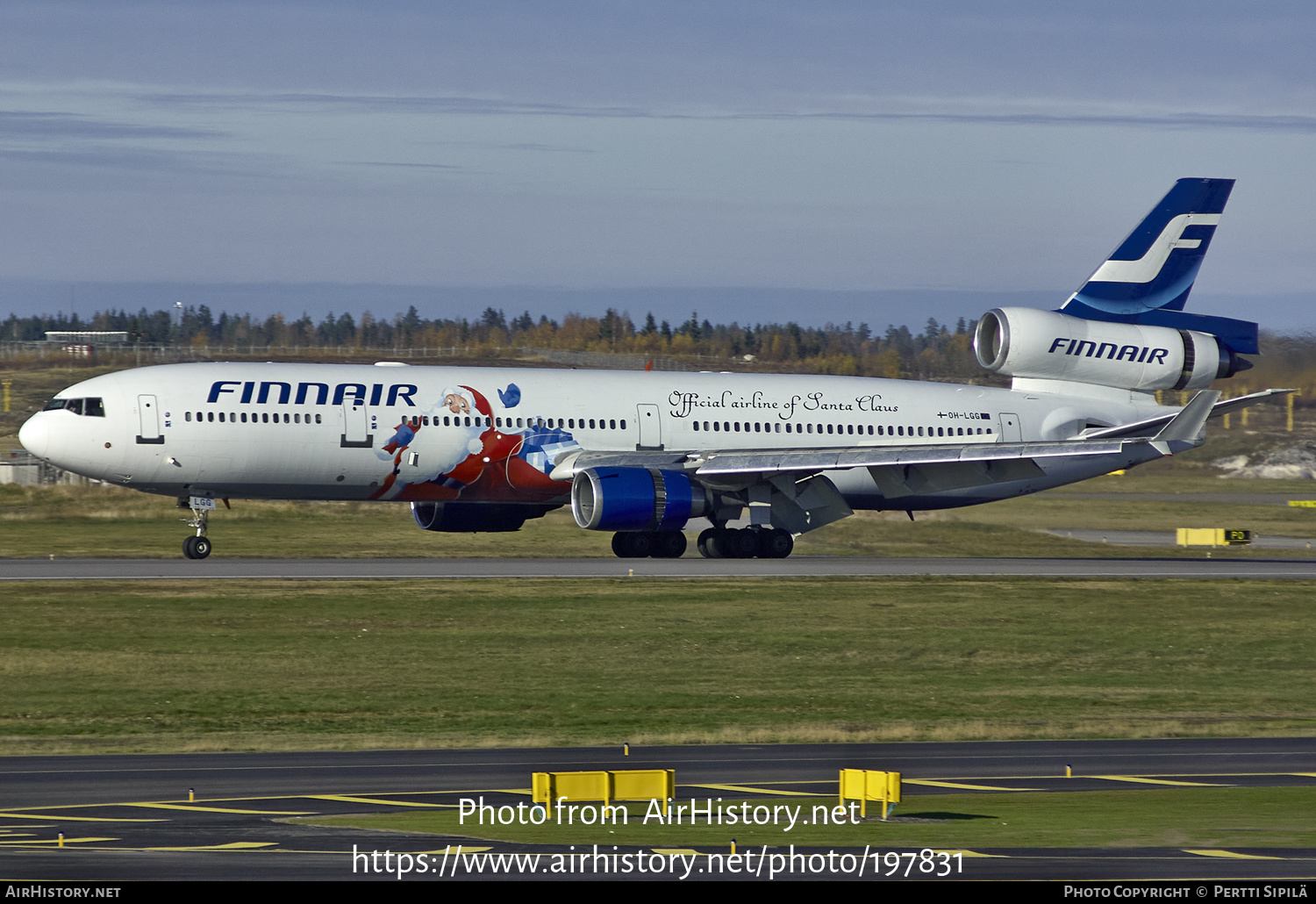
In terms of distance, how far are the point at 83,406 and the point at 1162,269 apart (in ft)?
109

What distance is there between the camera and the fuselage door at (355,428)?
45406mm

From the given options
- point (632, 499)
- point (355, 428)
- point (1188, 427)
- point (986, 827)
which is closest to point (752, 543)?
point (632, 499)

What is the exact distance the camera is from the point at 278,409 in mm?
45125

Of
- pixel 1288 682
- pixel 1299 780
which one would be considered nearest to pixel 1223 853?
pixel 1299 780

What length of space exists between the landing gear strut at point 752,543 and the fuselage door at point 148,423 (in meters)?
16.2

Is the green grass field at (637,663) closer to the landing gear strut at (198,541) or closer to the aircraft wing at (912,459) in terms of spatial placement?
the aircraft wing at (912,459)

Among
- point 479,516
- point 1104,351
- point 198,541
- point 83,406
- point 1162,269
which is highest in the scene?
point 1162,269

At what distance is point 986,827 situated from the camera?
55.6 feet

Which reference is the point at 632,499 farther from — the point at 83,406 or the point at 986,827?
the point at 986,827

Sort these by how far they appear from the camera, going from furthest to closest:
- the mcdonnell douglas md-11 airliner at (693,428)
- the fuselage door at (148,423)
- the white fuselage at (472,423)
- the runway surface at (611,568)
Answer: the mcdonnell douglas md-11 airliner at (693,428)
the white fuselage at (472,423)
the fuselage door at (148,423)
the runway surface at (611,568)

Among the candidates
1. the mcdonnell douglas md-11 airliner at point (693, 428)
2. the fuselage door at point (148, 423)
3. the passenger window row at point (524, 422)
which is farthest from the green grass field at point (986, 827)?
the fuselage door at point (148, 423)

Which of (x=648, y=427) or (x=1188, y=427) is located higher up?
(x=648, y=427)

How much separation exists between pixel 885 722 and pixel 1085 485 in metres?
66.5
